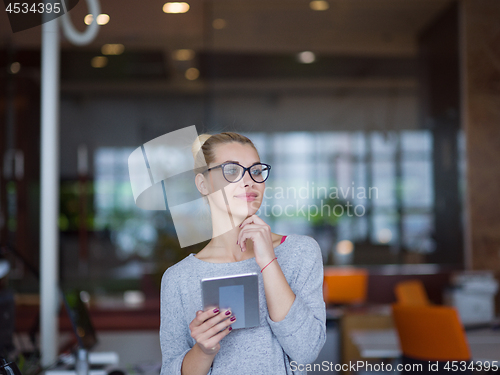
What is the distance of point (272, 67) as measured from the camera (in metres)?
7.06

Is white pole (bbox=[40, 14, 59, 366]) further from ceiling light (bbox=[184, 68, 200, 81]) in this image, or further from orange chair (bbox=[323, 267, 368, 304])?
ceiling light (bbox=[184, 68, 200, 81])

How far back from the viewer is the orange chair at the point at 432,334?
8.21 ft

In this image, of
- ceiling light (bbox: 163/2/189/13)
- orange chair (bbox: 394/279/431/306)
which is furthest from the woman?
orange chair (bbox: 394/279/431/306)

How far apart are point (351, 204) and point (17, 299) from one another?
5.72 ft

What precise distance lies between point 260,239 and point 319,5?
5372 millimetres

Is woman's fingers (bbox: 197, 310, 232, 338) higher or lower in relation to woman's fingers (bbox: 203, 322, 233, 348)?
higher

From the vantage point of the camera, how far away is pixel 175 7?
190cm

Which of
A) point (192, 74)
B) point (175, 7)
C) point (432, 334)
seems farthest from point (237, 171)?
point (192, 74)

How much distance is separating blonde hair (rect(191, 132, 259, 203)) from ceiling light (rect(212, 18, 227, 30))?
5.04 m

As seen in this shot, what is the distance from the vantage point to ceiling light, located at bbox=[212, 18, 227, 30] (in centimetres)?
604

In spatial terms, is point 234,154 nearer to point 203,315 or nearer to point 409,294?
point 203,315

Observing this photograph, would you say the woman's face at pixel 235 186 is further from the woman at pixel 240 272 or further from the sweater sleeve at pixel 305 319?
the sweater sleeve at pixel 305 319

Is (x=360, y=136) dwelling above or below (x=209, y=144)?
above

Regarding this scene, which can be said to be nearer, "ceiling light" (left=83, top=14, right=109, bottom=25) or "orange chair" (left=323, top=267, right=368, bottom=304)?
"ceiling light" (left=83, top=14, right=109, bottom=25)
